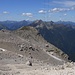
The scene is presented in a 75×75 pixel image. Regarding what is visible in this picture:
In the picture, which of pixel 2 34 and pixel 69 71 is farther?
pixel 2 34

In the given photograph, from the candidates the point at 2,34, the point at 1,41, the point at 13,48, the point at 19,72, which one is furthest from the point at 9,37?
the point at 19,72

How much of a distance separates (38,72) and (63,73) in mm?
2185

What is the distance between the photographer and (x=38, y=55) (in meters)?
49.3

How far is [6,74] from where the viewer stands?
66.5ft

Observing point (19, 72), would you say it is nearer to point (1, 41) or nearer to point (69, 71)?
point (69, 71)

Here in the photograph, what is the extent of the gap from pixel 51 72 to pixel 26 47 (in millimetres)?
29616

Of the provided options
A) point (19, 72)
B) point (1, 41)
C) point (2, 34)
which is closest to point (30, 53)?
point (1, 41)

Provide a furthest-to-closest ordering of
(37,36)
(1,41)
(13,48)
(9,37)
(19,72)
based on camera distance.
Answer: (37,36)
(9,37)
(1,41)
(13,48)
(19,72)

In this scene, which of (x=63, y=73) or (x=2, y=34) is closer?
(x=63, y=73)

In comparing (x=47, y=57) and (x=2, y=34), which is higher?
(x=2, y=34)

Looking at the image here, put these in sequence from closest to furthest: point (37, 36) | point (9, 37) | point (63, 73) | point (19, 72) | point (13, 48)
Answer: point (63, 73)
point (19, 72)
point (13, 48)
point (9, 37)
point (37, 36)

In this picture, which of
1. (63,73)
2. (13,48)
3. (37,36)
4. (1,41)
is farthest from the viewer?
(37,36)

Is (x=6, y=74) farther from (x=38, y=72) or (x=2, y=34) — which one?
(x=2, y=34)

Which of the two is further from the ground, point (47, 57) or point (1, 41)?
point (1, 41)
